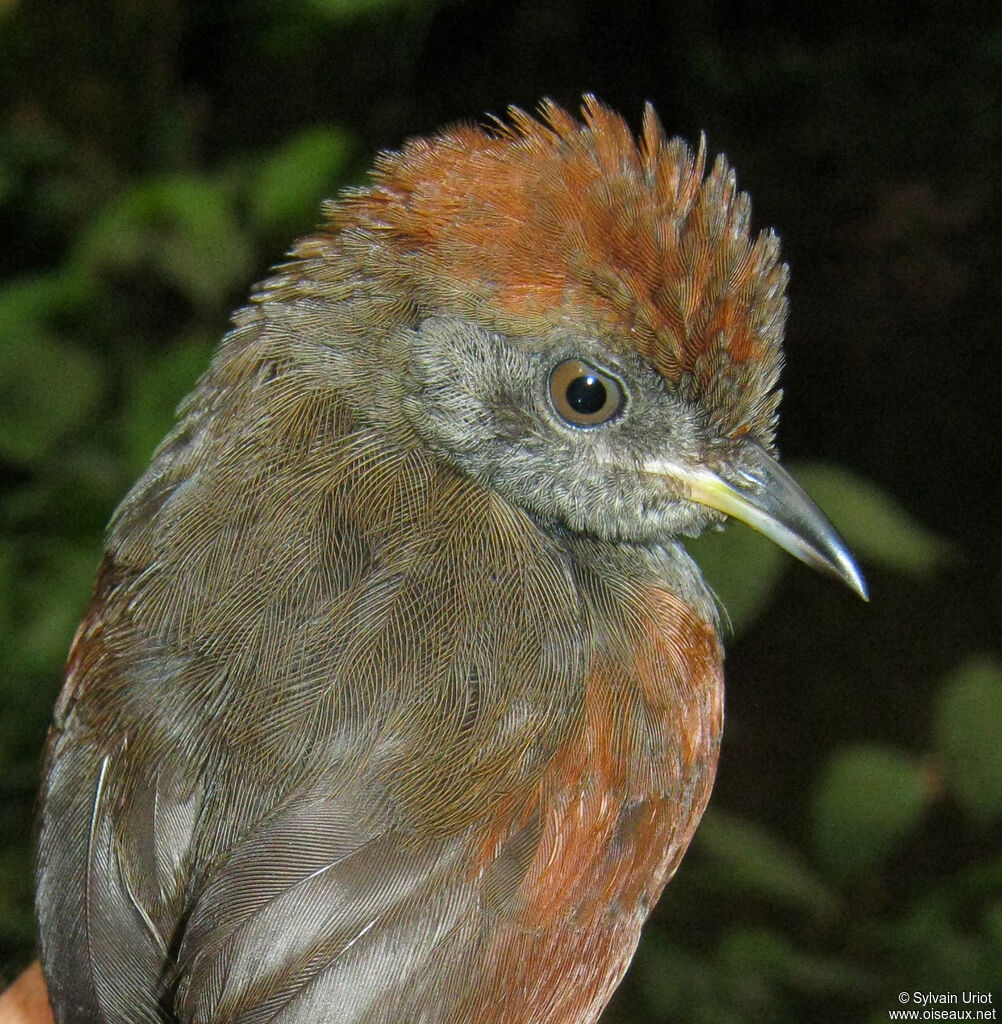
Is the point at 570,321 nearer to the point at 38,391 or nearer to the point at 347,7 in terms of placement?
the point at 347,7

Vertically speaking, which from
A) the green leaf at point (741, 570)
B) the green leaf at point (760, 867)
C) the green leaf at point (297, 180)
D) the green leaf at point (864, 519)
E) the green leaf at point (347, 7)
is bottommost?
the green leaf at point (760, 867)

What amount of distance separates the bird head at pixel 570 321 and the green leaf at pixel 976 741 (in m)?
0.83

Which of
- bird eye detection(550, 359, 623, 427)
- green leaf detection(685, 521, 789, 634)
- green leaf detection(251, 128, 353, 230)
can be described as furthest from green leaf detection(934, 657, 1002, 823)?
green leaf detection(251, 128, 353, 230)

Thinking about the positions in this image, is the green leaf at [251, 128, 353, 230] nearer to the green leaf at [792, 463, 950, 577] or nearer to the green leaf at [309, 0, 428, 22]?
the green leaf at [309, 0, 428, 22]

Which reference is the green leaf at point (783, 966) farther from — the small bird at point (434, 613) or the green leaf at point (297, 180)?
the green leaf at point (297, 180)

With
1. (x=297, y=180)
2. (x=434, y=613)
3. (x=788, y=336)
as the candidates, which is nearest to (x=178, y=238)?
(x=297, y=180)

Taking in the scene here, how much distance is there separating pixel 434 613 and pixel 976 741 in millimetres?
1385

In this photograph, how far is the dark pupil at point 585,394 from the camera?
5.07ft

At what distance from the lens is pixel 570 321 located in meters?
1.52

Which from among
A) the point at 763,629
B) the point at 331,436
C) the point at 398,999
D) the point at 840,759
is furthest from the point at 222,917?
the point at 763,629

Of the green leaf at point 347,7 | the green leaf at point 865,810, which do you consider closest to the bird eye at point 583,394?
the green leaf at point 865,810

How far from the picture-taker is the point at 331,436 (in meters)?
1.58

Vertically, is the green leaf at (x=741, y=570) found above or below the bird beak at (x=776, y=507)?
below

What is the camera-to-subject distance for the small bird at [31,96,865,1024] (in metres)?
1.41
